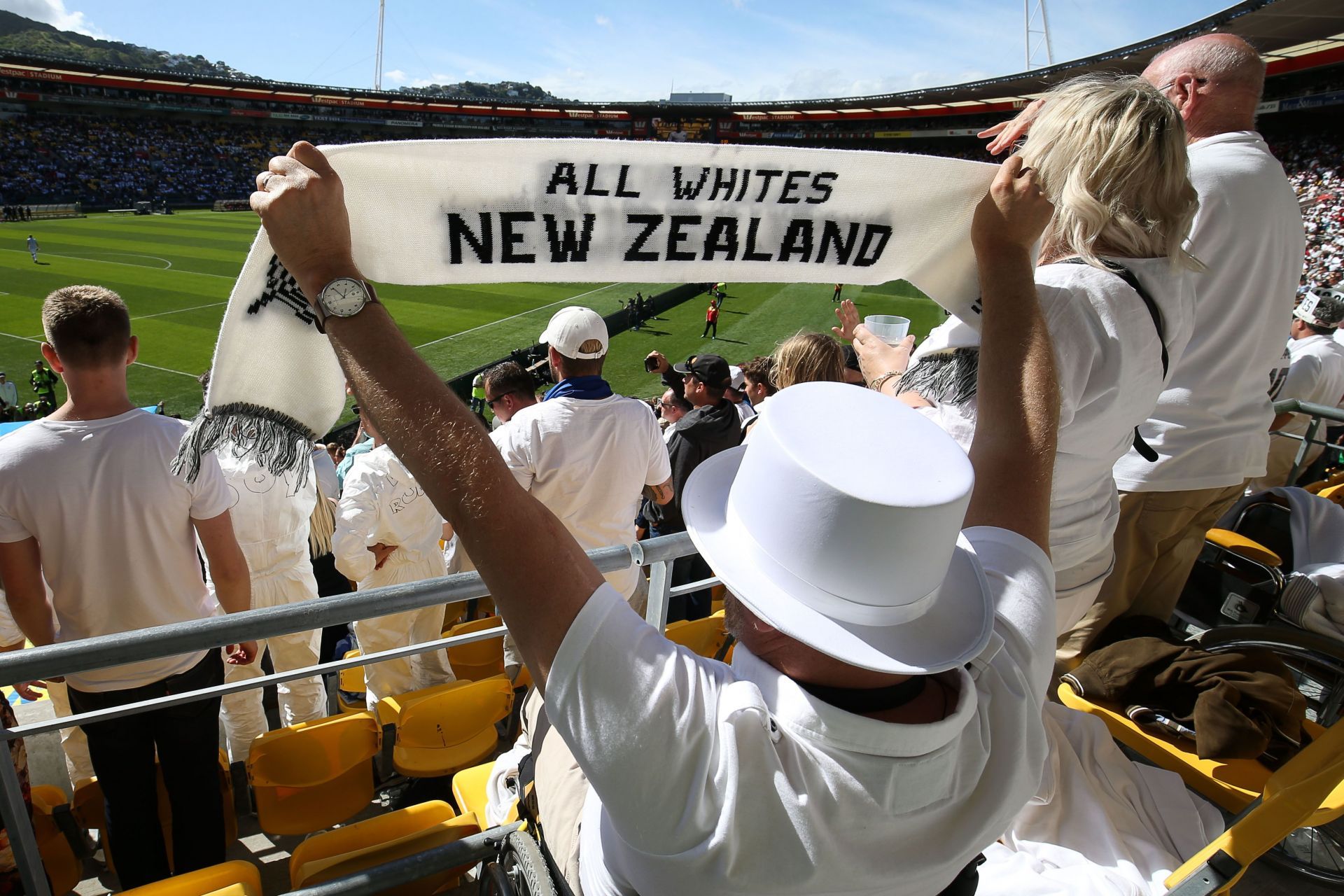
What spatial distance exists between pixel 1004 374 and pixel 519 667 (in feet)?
8.32

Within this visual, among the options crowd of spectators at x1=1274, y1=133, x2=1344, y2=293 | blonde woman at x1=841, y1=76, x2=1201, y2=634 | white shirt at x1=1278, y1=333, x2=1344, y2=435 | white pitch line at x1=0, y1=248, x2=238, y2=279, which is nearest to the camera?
blonde woman at x1=841, y1=76, x2=1201, y2=634

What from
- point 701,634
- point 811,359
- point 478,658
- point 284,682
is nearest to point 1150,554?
point 701,634

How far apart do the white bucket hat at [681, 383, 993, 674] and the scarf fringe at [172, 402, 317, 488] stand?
848 mm

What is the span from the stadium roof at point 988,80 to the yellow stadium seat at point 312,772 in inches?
194

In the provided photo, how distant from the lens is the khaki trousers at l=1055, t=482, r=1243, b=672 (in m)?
2.20

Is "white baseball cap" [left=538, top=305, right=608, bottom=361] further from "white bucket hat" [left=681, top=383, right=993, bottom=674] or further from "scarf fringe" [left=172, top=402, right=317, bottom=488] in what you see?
"white bucket hat" [left=681, top=383, right=993, bottom=674]

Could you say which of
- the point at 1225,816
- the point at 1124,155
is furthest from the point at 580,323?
the point at 1225,816

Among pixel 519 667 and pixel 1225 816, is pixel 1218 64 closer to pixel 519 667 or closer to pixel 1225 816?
pixel 1225 816

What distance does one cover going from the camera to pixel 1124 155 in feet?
4.89

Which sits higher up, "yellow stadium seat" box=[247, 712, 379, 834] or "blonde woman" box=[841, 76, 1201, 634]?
"blonde woman" box=[841, 76, 1201, 634]

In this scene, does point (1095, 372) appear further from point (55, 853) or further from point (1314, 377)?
point (1314, 377)

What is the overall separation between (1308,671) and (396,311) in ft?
69.8

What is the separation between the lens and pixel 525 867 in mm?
1395

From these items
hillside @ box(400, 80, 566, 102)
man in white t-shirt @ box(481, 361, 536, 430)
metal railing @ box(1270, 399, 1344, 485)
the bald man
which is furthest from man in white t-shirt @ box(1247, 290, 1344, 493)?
hillside @ box(400, 80, 566, 102)
